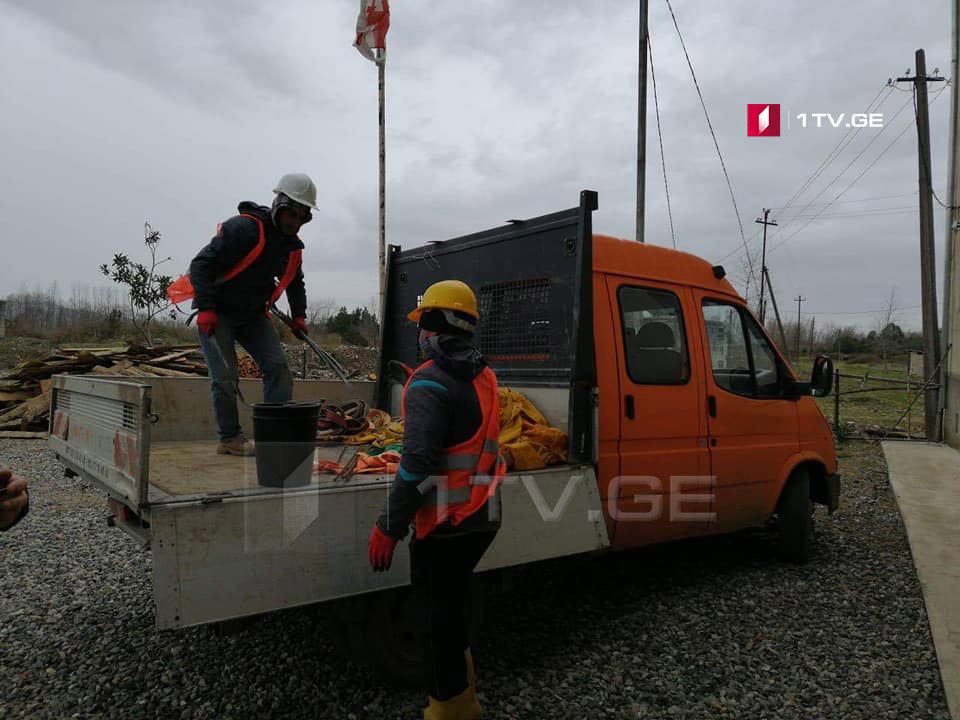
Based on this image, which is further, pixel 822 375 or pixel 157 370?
pixel 157 370

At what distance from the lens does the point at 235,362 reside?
4.40m

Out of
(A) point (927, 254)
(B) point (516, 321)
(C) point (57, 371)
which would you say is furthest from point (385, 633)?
(A) point (927, 254)

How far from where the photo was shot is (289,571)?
2.70 m

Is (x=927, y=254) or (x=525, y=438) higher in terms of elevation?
(x=927, y=254)

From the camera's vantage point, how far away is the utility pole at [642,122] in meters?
10.8

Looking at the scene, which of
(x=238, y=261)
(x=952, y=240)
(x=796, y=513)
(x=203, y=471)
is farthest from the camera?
(x=952, y=240)

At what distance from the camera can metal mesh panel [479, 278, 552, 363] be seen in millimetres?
4160

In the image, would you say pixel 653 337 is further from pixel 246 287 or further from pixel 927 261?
pixel 927 261

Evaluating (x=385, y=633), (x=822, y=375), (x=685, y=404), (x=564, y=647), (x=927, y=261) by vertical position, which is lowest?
(x=564, y=647)

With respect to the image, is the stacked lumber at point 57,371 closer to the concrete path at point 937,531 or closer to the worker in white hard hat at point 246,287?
the worker in white hard hat at point 246,287

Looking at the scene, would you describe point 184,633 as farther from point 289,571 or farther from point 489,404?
point 489,404

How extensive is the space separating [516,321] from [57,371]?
1072 cm

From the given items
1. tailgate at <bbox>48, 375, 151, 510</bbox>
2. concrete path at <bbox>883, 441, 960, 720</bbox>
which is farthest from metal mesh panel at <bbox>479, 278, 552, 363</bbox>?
concrete path at <bbox>883, 441, 960, 720</bbox>

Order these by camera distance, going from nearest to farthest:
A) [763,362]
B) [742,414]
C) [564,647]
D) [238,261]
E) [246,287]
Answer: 1. [564,647]
2. [238,261]
3. [246,287]
4. [742,414]
5. [763,362]
